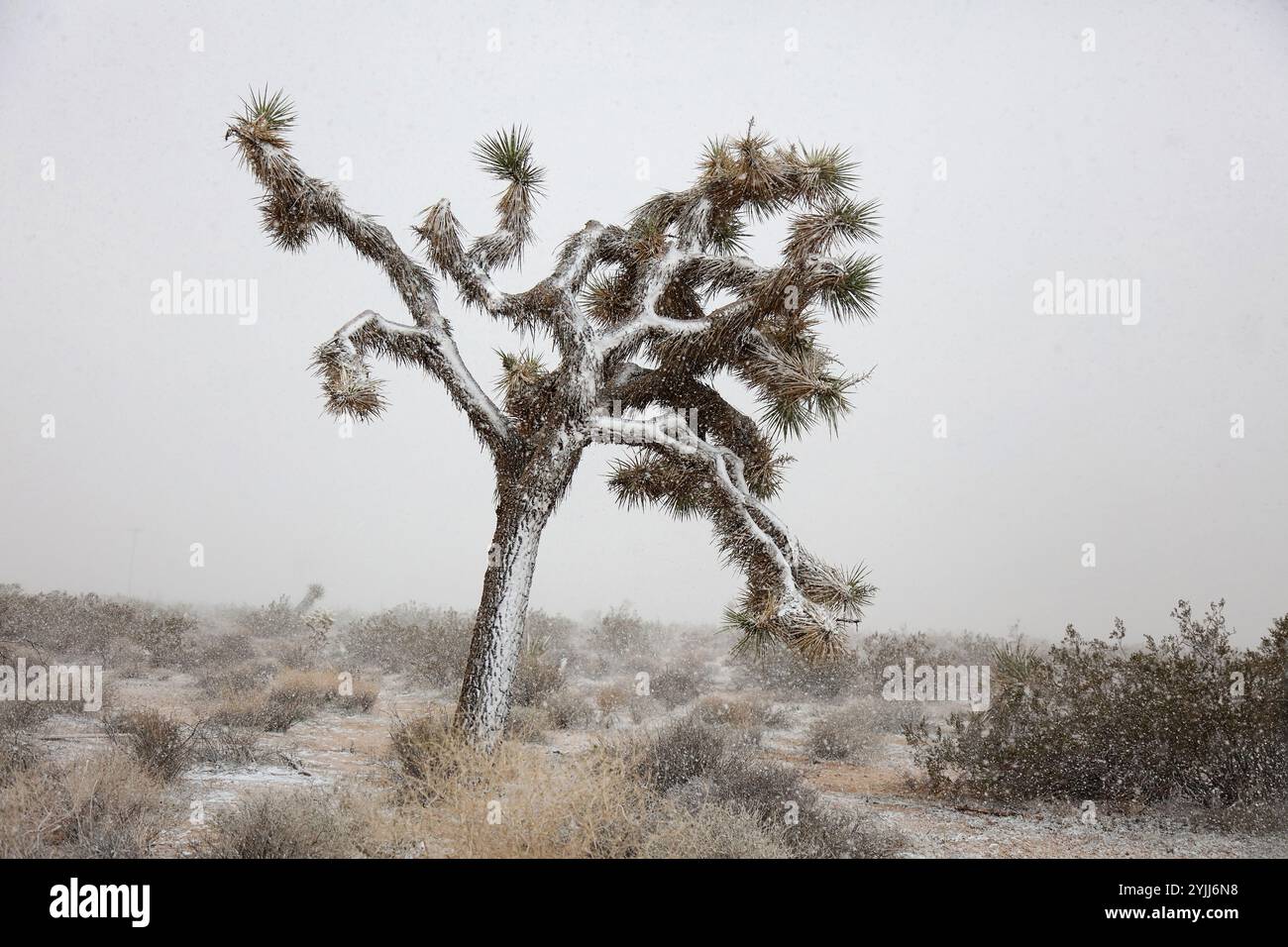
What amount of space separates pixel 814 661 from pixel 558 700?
16.5 feet

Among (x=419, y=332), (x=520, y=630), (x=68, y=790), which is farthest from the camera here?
(x=419, y=332)

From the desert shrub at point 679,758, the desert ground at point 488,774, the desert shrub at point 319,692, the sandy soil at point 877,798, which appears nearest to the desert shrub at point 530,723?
the desert ground at point 488,774

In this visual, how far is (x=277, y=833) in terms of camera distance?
4.10 m

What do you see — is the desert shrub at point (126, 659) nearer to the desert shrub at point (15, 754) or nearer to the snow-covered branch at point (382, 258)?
the desert shrub at point (15, 754)

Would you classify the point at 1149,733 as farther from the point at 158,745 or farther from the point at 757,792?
the point at 158,745

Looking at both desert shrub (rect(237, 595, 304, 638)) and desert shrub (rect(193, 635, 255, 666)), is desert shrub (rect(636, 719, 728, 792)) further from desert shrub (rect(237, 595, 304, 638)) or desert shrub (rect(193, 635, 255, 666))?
desert shrub (rect(237, 595, 304, 638))

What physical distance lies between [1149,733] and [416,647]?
36.4ft

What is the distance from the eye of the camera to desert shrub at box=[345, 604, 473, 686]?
1130 centimetres
